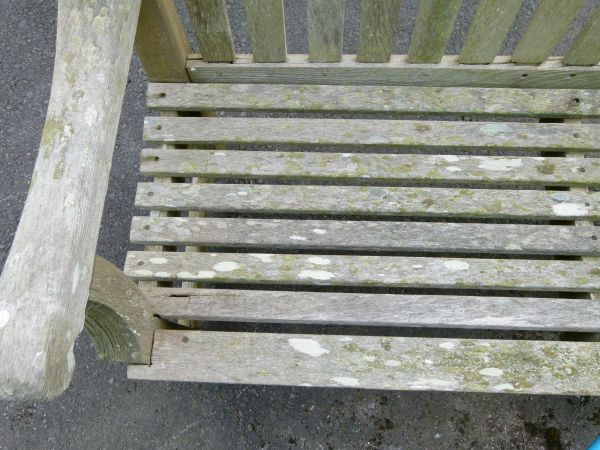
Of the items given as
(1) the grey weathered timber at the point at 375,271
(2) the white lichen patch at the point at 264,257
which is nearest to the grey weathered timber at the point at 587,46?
(1) the grey weathered timber at the point at 375,271

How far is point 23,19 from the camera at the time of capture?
207cm

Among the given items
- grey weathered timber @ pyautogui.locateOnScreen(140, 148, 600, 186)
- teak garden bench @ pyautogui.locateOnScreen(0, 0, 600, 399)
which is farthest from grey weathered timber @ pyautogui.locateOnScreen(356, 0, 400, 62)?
grey weathered timber @ pyautogui.locateOnScreen(140, 148, 600, 186)

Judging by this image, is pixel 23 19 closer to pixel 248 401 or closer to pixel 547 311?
pixel 248 401

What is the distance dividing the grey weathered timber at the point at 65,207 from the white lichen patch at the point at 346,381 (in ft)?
1.97

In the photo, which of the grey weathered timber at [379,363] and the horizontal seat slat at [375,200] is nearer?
the grey weathered timber at [379,363]

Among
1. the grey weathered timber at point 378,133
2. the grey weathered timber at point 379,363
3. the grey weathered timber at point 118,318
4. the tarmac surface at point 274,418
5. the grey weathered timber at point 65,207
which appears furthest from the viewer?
the tarmac surface at point 274,418

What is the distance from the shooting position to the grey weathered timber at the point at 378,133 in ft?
4.28

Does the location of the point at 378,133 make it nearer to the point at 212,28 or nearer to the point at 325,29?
the point at 325,29

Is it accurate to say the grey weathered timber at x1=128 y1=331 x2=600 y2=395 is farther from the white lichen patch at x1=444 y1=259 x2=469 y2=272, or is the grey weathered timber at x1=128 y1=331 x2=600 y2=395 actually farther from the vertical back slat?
the vertical back slat

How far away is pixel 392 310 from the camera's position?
1.15 m

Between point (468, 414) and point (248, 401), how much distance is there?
726 millimetres

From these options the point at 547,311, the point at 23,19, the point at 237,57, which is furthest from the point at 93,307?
the point at 23,19

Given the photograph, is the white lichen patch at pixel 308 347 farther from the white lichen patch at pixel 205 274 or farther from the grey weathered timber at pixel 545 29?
the grey weathered timber at pixel 545 29

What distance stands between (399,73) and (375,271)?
59cm
